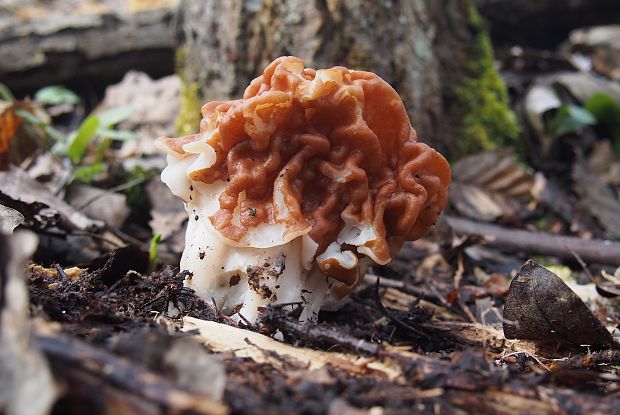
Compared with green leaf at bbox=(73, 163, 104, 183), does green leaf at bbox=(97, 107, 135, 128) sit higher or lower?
higher

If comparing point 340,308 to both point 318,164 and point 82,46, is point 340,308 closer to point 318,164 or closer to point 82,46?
point 318,164

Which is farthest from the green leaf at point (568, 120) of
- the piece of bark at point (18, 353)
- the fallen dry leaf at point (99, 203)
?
the piece of bark at point (18, 353)

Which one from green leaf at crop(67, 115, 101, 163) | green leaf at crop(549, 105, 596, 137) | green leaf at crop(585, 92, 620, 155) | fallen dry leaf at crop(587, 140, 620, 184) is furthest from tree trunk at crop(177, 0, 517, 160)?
green leaf at crop(585, 92, 620, 155)

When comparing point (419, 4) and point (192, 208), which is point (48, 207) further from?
point (419, 4)

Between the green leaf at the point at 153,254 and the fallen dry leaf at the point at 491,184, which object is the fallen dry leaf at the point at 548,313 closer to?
the green leaf at the point at 153,254

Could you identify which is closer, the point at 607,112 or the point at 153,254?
the point at 153,254

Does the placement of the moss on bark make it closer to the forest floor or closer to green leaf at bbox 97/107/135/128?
the forest floor

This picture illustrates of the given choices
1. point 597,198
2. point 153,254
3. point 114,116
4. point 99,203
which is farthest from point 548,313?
point 114,116
